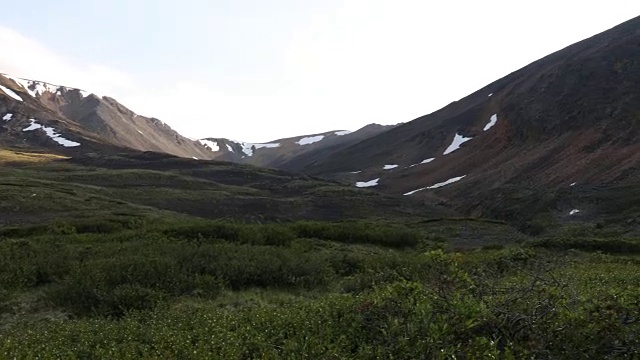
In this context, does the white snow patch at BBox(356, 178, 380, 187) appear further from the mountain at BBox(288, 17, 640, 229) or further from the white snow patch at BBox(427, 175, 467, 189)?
the white snow patch at BBox(427, 175, 467, 189)

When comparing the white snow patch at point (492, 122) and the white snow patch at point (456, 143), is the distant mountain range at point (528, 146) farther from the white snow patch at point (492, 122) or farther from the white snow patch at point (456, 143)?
the white snow patch at point (456, 143)

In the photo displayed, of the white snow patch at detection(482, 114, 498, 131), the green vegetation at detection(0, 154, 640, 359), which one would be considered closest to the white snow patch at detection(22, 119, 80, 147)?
the white snow patch at detection(482, 114, 498, 131)

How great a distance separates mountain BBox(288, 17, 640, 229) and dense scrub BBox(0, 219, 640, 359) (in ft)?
108

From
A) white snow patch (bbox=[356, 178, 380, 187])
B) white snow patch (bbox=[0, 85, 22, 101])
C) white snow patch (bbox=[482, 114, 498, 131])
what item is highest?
white snow patch (bbox=[0, 85, 22, 101])

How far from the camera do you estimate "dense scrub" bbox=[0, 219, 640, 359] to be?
7.54m

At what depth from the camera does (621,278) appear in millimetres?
14180

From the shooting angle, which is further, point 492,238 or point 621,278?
point 492,238

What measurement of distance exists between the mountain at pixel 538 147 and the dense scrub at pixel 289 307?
108ft

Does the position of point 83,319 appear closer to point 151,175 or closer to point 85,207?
point 85,207

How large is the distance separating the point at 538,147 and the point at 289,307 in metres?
78.7

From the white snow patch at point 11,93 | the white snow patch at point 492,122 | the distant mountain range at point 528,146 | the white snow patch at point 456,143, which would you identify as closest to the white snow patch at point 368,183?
the distant mountain range at point 528,146

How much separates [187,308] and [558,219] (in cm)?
3867

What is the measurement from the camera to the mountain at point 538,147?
52812 millimetres

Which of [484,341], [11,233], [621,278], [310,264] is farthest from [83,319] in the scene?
[11,233]
